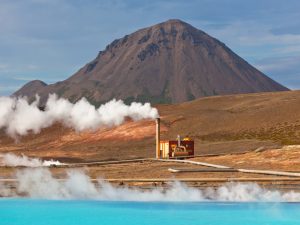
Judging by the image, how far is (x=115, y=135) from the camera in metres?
78.5

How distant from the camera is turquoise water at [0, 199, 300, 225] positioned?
70.4 feet

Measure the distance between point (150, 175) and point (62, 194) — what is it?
6.99 metres

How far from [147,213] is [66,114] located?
68237mm

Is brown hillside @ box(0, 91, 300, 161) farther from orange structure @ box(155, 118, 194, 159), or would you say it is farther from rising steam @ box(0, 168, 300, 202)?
rising steam @ box(0, 168, 300, 202)

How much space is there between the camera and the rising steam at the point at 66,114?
83.3 meters

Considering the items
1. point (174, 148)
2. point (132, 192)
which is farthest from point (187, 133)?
point (132, 192)

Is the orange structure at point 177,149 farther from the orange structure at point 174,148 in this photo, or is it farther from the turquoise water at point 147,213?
the turquoise water at point 147,213

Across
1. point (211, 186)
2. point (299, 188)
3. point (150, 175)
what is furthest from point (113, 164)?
point (299, 188)

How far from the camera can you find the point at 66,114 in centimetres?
9000

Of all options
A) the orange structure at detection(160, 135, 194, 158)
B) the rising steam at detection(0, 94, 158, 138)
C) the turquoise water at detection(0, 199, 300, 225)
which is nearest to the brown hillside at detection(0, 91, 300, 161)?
the rising steam at detection(0, 94, 158, 138)

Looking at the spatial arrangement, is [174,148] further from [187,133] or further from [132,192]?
[132,192]

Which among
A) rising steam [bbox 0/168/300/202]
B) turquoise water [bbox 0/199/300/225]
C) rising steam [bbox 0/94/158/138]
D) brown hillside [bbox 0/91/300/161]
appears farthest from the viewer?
rising steam [bbox 0/94/158/138]

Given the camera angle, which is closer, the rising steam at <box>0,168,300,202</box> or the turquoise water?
the turquoise water

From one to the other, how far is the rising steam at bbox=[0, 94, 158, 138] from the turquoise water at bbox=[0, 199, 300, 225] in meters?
56.1
